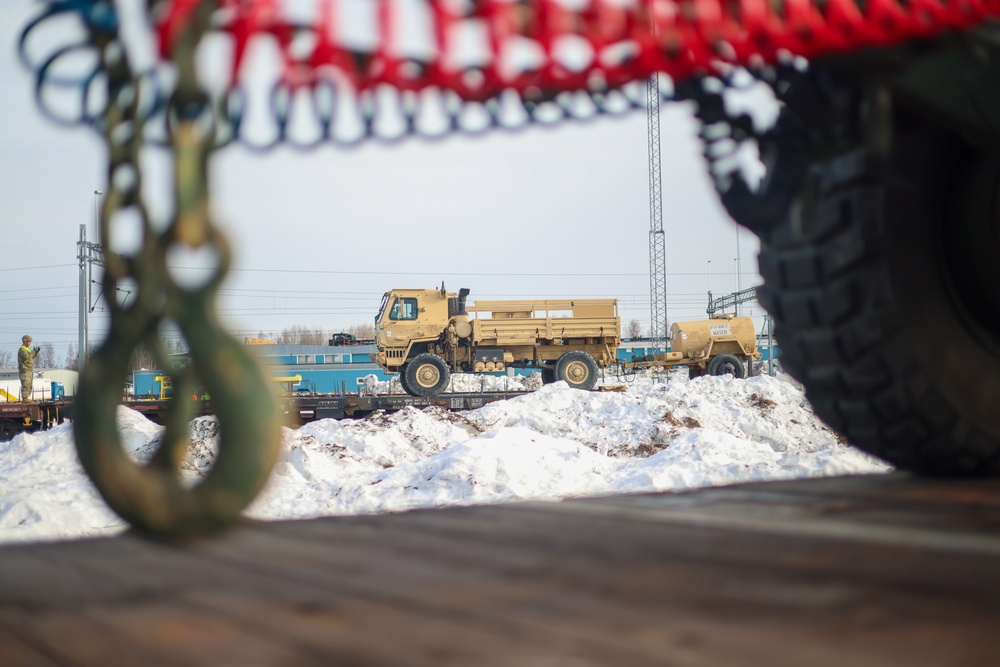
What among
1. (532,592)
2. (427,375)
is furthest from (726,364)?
(532,592)

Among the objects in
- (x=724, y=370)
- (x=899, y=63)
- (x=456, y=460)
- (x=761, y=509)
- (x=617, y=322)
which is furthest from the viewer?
(x=724, y=370)

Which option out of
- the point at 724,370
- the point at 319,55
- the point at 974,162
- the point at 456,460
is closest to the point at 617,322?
the point at 724,370

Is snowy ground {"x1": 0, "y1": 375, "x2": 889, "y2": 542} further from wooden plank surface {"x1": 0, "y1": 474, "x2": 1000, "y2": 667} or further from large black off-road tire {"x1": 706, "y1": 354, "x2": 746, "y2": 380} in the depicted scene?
large black off-road tire {"x1": 706, "y1": 354, "x2": 746, "y2": 380}

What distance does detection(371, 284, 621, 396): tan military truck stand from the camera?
21.3m

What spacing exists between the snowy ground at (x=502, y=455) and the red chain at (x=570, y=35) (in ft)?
6.69

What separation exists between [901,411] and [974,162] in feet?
2.44

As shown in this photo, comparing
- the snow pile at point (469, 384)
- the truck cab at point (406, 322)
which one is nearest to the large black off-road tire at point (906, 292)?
the truck cab at point (406, 322)

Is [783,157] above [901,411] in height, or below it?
above

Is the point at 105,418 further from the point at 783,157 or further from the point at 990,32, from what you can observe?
the point at 990,32

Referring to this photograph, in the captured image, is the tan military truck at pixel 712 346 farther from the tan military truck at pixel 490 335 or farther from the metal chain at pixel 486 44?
the metal chain at pixel 486 44

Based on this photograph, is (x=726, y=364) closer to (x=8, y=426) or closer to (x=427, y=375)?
(x=427, y=375)

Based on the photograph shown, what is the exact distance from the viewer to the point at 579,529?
6.36 feet

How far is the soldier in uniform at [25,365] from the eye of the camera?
55.0ft

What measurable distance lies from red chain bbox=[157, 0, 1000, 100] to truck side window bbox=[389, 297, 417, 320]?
20.0 meters
